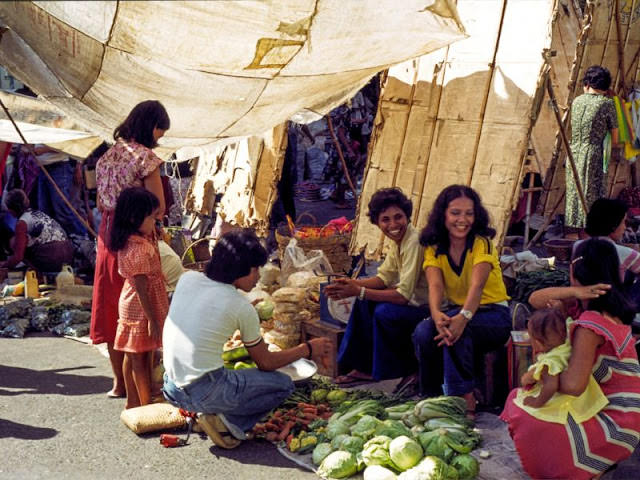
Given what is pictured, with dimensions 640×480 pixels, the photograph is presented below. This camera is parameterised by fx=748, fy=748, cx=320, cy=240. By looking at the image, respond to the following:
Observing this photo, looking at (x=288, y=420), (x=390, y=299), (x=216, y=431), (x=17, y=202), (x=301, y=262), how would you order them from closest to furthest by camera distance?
(x=216, y=431), (x=288, y=420), (x=390, y=299), (x=301, y=262), (x=17, y=202)

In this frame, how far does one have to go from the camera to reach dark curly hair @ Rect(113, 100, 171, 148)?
4832 millimetres

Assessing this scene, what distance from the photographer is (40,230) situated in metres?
8.95

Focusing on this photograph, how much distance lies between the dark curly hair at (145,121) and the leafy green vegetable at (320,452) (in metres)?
2.25

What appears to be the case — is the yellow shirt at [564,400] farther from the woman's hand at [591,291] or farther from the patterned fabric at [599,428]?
the woman's hand at [591,291]

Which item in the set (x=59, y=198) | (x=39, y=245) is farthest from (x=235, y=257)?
(x=59, y=198)

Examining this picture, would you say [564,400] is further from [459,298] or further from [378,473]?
[459,298]

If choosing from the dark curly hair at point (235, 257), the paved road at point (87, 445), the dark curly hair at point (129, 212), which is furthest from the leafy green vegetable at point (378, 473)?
the dark curly hair at point (129, 212)

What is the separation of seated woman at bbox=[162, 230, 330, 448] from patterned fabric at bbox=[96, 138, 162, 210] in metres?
0.97

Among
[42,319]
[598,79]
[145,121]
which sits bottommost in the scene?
[42,319]

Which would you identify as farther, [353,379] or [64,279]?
[64,279]

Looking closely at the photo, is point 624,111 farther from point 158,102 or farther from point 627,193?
point 158,102

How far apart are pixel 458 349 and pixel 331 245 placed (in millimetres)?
3149

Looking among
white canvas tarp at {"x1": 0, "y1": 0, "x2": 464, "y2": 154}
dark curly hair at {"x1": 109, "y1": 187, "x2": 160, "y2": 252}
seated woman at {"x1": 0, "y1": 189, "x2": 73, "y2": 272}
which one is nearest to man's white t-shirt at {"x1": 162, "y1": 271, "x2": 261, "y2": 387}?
dark curly hair at {"x1": 109, "y1": 187, "x2": 160, "y2": 252}

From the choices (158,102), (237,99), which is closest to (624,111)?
(237,99)
